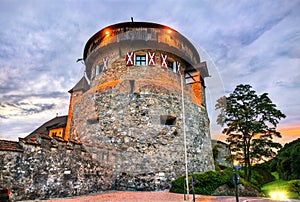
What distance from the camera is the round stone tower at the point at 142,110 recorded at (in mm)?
11516

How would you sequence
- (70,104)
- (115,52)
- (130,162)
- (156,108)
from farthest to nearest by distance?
(70,104)
(115,52)
(156,108)
(130,162)

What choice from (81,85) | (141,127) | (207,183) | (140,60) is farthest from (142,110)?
(81,85)

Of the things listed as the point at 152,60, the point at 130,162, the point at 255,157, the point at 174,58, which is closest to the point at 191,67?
the point at 174,58

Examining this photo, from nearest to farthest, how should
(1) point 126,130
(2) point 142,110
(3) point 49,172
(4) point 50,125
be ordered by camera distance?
1. (3) point 49,172
2. (1) point 126,130
3. (2) point 142,110
4. (4) point 50,125

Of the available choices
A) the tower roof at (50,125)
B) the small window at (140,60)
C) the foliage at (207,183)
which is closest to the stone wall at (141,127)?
the small window at (140,60)

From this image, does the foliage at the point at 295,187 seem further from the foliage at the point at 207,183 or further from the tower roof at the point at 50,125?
the tower roof at the point at 50,125

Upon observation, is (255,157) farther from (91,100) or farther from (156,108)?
(91,100)

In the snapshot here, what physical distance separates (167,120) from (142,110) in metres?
1.78

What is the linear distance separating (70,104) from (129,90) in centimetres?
935

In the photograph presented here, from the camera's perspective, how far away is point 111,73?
581 inches

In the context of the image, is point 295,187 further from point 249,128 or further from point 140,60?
point 140,60

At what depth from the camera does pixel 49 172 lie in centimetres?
773

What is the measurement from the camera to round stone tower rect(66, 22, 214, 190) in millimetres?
11516

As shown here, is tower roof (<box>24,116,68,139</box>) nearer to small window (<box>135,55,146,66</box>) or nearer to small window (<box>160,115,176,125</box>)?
small window (<box>135,55,146,66</box>)
